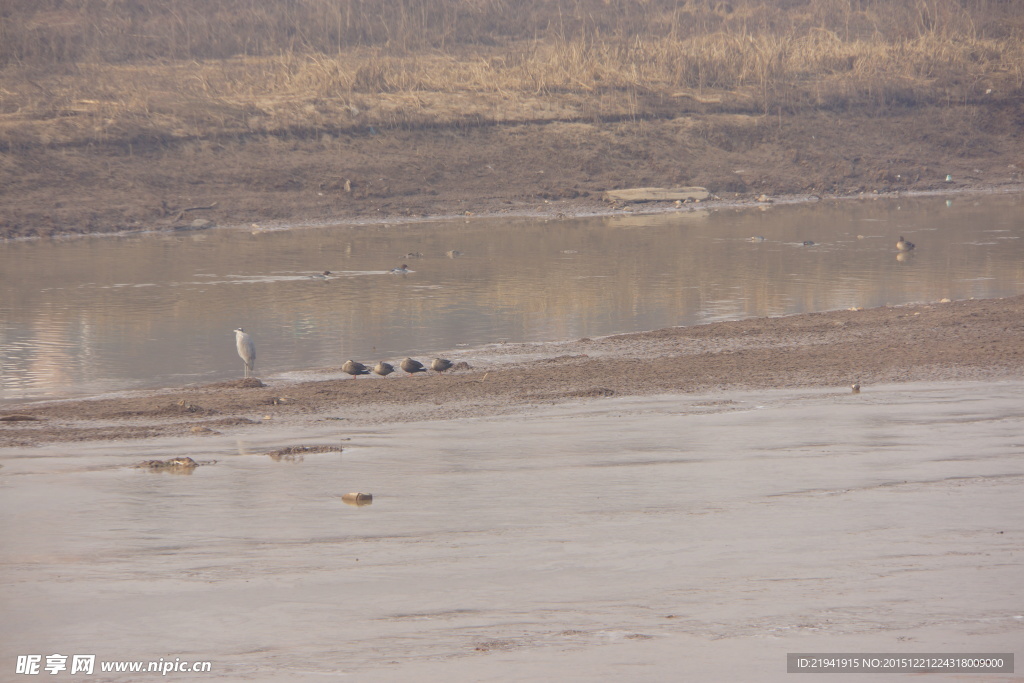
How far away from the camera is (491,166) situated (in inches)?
973

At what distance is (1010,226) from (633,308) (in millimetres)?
9742

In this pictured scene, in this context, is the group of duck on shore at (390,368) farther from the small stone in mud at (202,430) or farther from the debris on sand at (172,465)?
the debris on sand at (172,465)

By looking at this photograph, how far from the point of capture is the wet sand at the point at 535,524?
431 cm

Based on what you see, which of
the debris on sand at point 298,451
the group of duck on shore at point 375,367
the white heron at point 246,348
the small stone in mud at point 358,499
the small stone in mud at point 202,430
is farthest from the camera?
the group of duck on shore at point 375,367

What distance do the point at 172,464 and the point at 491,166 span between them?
18.3 meters

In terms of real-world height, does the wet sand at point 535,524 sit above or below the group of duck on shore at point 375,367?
above

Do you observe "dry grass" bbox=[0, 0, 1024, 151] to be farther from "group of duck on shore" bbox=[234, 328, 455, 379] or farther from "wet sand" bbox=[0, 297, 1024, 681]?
"wet sand" bbox=[0, 297, 1024, 681]

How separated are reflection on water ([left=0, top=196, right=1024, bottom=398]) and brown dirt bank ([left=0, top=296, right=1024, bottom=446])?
1.11m

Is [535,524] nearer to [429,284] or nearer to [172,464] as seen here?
[172,464]

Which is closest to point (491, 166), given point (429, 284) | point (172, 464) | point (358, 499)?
point (429, 284)

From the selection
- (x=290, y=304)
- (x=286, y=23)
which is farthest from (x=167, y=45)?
(x=290, y=304)

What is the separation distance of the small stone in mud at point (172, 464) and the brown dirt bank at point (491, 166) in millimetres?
14607

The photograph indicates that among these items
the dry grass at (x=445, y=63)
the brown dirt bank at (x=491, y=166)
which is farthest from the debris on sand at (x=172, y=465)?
the dry grass at (x=445, y=63)

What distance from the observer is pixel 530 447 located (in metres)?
7.24
